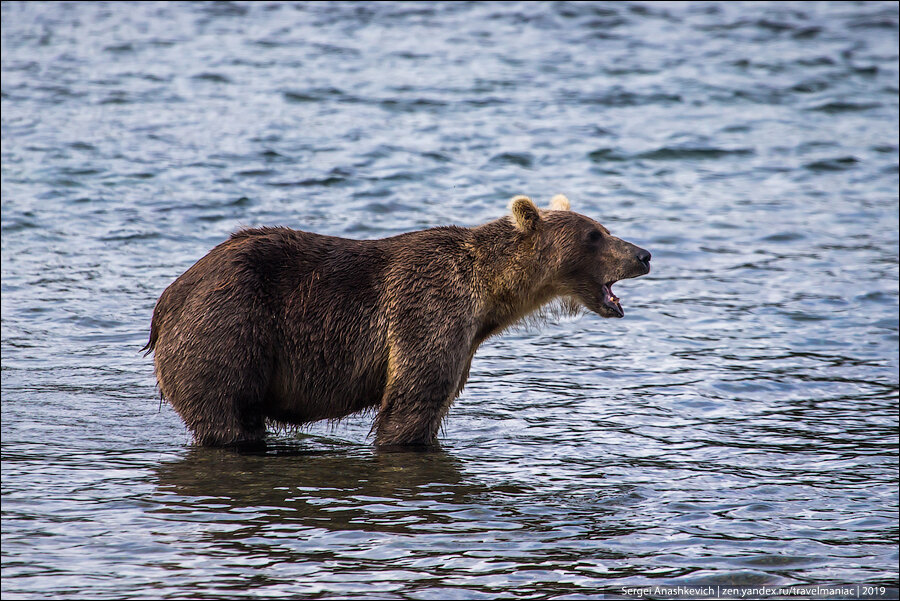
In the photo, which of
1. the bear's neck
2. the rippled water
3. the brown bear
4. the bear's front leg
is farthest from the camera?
the bear's neck

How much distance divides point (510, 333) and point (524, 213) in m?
3.58

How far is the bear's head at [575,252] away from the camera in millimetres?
8180

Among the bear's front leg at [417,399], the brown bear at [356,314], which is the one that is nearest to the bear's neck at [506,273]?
the brown bear at [356,314]

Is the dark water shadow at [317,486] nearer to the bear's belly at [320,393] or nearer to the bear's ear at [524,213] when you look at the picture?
the bear's belly at [320,393]

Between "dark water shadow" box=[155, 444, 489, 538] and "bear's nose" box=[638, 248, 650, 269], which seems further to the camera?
"bear's nose" box=[638, 248, 650, 269]

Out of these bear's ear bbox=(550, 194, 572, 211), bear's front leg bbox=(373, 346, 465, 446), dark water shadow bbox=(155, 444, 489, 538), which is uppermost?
bear's ear bbox=(550, 194, 572, 211)

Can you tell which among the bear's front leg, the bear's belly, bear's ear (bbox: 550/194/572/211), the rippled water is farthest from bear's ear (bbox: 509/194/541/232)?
the rippled water

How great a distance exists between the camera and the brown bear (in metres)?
7.59

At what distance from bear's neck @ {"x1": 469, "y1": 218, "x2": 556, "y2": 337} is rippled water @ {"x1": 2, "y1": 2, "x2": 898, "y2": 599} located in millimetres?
965

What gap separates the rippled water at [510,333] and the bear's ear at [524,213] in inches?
60.6

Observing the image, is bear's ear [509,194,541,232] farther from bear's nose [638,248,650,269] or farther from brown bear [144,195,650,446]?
bear's nose [638,248,650,269]

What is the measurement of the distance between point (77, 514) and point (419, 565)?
2.01m

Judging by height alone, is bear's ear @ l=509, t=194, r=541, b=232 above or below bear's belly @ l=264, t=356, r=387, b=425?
above

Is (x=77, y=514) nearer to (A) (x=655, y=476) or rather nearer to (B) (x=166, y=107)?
(A) (x=655, y=476)
